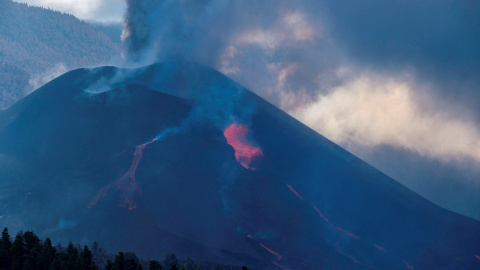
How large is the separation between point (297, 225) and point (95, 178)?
35.4 meters

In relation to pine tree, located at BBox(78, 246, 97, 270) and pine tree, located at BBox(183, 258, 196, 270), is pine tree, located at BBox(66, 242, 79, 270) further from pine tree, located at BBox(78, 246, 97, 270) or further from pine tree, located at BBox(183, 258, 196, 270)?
pine tree, located at BBox(183, 258, 196, 270)

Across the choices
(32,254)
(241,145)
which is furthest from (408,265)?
(32,254)

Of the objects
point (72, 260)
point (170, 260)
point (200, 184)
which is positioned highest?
point (200, 184)

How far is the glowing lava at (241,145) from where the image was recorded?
104750mm

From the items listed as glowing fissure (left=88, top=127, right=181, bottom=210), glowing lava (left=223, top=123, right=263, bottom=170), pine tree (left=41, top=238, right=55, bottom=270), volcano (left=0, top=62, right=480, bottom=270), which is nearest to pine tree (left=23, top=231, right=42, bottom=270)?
pine tree (left=41, top=238, right=55, bottom=270)

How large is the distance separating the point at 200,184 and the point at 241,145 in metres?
12.9

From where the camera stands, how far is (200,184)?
9881cm

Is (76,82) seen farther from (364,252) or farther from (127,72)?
(364,252)

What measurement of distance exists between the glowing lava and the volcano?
0.22 m

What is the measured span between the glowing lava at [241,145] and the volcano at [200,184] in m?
0.22

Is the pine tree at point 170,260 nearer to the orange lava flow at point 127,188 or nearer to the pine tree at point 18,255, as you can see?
the orange lava flow at point 127,188

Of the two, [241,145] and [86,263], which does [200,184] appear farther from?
[86,263]

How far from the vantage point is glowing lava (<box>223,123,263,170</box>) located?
4124 inches

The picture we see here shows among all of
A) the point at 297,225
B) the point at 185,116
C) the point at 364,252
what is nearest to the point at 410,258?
the point at 364,252
